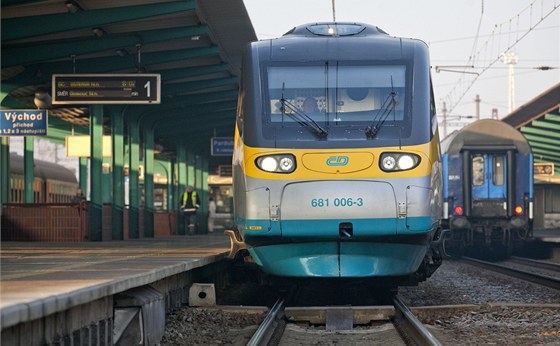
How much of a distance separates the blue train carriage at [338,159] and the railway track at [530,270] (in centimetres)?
538

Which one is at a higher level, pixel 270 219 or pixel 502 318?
pixel 270 219

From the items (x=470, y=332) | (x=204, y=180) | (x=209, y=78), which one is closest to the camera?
(x=470, y=332)

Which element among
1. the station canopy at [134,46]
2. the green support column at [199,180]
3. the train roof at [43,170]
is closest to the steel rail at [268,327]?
the station canopy at [134,46]

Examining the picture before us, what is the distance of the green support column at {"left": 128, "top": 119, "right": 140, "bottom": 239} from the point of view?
27212mm

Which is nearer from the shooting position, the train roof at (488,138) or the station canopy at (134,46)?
the station canopy at (134,46)

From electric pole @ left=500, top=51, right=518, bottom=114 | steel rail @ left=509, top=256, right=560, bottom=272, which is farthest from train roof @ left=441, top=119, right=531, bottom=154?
electric pole @ left=500, top=51, right=518, bottom=114

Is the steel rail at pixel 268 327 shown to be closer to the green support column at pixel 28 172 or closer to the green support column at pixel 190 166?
the green support column at pixel 28 172

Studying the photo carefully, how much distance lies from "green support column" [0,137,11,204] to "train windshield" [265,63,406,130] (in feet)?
44.5

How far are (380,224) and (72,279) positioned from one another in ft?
11.7

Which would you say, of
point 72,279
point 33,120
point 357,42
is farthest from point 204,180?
point 72,279

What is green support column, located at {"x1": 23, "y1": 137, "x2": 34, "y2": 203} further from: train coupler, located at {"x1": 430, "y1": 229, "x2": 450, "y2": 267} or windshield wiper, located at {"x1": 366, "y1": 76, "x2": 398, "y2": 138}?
windshield wiper, located at {"x1": 366, "y1": 76, "x2": 398, "y2": 138}

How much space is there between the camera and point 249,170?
11.1m

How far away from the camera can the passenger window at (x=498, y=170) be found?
24312 mm

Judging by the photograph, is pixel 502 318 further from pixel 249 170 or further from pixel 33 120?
pixel 33 120
